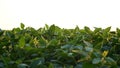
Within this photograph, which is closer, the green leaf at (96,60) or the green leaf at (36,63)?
the green leaf at (96,60)

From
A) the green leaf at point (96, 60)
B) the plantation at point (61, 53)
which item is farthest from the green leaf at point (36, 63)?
the green leaf at point (96, 60)

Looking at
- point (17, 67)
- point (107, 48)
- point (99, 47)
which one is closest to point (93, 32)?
point (107, 48)

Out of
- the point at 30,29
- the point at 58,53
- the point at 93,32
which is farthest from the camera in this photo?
the point at 30,29

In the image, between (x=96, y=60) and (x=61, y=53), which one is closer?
(x=96, y=60)

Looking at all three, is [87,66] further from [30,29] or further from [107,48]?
[30,29]

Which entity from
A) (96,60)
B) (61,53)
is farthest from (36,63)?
(96,60)

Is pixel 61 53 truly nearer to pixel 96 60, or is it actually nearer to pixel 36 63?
pixel 36 63

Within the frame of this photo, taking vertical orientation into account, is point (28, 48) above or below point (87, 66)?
above

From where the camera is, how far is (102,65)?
169 cm

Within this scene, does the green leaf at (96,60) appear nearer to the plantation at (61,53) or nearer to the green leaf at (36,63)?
the plantation at (61,53)

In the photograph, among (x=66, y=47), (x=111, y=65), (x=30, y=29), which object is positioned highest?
(x=30, y=29)

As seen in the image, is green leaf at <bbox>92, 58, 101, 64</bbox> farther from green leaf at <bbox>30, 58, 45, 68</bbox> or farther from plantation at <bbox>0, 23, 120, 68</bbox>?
green leaf at <bbox>30, 58, 45, 68</bbox>

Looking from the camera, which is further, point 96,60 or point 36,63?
point 36,63

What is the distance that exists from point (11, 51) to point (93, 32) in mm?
786
